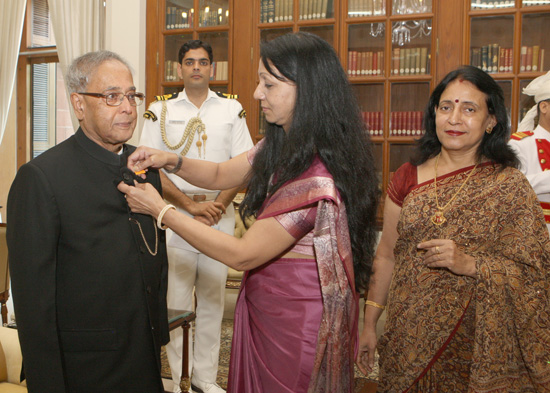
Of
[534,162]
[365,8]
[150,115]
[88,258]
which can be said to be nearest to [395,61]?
[365,8]

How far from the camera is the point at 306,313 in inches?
64.1

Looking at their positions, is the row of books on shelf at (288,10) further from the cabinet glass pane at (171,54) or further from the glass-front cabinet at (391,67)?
the cabinet glass pane at (171,54)

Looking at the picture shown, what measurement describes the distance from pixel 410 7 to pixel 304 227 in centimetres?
359

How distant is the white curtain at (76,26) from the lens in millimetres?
5332

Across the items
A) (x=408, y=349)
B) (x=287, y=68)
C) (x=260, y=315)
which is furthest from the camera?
(x=408, y=349)

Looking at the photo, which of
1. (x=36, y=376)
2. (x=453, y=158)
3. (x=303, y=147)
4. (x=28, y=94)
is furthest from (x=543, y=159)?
(x=28, y=94)

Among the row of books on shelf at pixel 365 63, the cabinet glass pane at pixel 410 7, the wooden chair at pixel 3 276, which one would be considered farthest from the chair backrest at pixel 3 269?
the cabinet glass pane at pixel 410 7

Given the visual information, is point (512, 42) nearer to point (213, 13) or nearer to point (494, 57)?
point (494, 57)

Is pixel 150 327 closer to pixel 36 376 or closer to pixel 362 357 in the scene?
pixel 36 376

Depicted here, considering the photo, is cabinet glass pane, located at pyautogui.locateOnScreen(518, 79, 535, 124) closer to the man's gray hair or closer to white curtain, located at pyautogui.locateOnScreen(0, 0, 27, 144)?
the man's gray hair

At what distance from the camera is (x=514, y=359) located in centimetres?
175

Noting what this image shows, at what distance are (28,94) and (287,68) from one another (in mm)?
6078

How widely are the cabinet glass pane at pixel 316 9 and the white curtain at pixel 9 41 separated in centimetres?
318

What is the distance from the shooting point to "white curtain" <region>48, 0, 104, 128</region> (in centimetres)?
533
